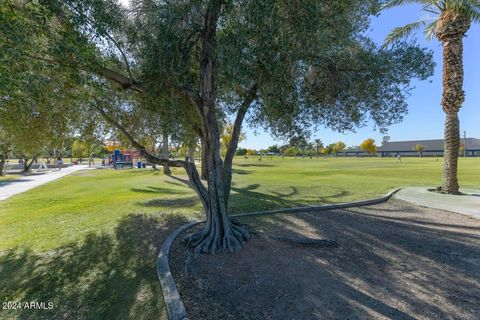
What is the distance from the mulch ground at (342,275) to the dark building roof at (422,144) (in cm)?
11110

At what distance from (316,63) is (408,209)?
6.45m

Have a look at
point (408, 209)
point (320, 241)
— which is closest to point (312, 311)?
point (320, 241)

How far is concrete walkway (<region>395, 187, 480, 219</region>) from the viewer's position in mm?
8508

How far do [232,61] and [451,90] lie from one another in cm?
1135

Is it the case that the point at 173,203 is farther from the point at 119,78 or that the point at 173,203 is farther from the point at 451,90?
the point at 451,90

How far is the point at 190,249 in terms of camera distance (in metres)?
5.61

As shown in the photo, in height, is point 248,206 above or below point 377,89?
below

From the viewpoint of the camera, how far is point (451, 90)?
1109 cm

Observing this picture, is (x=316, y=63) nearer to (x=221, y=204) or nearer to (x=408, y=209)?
(x=221, y=204)

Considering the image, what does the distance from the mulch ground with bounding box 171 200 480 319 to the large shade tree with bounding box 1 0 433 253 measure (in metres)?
0.92

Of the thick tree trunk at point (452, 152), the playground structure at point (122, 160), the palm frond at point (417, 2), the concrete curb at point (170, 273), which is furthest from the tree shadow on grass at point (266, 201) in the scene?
the playground structure at point (122, 160)

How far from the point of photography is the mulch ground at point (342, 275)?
3412 mm

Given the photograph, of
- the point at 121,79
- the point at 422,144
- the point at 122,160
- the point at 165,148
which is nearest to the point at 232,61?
the point at 121,79

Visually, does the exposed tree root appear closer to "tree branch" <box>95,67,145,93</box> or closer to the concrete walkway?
"tree branch" <box>95,67,145,93</box>
